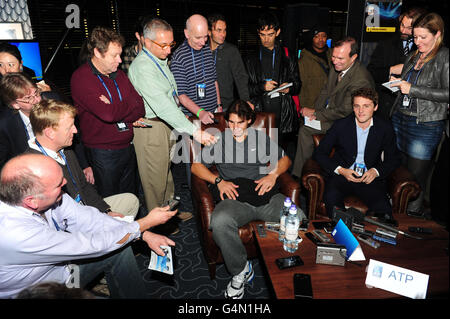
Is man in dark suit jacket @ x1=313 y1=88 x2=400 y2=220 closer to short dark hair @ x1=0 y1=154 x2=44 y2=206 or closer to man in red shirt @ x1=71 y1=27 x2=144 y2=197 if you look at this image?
man in red shirt @ x1=71 y1=27 x2=144 y2=197

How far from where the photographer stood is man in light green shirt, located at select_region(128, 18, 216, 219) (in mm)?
2689

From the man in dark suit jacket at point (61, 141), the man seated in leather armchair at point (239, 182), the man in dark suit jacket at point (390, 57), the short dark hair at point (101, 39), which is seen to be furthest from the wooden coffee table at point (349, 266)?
the short dark hair at point (101, 39)

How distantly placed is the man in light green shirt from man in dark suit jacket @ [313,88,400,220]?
47.9 inches

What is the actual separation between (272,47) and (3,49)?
2.82m

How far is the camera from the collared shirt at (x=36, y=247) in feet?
4.64

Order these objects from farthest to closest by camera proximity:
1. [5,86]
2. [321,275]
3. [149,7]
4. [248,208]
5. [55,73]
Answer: [149,7] < [55,73] < [248,208] < [5,86] < [321,275]

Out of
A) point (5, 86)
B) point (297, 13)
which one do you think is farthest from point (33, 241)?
point (297, 13)

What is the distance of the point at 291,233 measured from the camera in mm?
1919

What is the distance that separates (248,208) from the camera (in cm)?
248

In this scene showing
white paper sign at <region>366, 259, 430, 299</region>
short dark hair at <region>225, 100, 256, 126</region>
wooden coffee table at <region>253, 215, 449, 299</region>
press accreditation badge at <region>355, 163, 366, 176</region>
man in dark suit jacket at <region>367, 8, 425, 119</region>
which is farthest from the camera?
man in dark suit jacket at <region>367, 8, 425, 119</region>

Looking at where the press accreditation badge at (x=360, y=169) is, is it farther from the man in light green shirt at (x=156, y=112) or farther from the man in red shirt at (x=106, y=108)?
the man in red shirt at (x=106, y=108)

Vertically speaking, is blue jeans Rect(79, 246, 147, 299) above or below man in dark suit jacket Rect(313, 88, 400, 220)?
below

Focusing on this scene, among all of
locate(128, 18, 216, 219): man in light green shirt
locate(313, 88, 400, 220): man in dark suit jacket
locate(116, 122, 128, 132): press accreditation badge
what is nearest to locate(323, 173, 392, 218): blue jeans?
locate(313, 88, 400, 220): man in dark suit jacket
